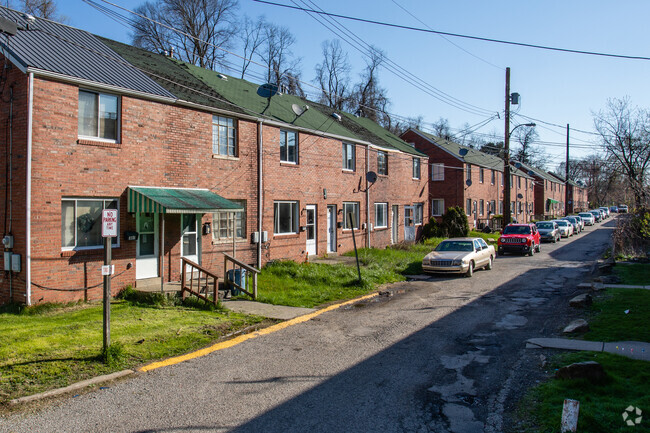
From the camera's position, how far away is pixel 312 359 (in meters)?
8.22

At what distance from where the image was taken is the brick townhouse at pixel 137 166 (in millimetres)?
11523

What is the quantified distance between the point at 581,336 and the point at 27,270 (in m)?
12.1

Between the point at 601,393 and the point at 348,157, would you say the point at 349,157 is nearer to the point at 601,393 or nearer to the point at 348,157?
the point at 348,157

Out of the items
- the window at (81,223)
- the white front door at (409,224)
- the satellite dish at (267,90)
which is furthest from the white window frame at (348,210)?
the window at (81,223)

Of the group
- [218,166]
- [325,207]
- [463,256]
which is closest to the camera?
[218,166]

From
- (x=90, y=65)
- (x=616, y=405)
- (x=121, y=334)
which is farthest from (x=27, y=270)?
(x=616, y=405)

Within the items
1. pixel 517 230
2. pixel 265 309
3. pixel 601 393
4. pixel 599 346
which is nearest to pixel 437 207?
pixel 517 230

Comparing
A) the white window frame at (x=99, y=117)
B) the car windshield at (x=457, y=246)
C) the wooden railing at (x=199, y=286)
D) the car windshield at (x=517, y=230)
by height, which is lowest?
the wooden railing at (x=199, y=286)

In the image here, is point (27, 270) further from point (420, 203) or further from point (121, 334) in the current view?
point (420, 203)

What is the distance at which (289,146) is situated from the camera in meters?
19.9

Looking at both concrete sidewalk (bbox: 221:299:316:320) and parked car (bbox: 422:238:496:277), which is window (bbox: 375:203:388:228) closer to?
parked car (bbox: 422:238:496:277)

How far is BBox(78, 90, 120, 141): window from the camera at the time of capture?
41.3 feet

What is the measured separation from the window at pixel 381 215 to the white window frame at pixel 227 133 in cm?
1139

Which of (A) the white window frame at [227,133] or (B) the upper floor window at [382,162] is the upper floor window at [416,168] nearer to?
(B) the upper floor window at [382,162]
